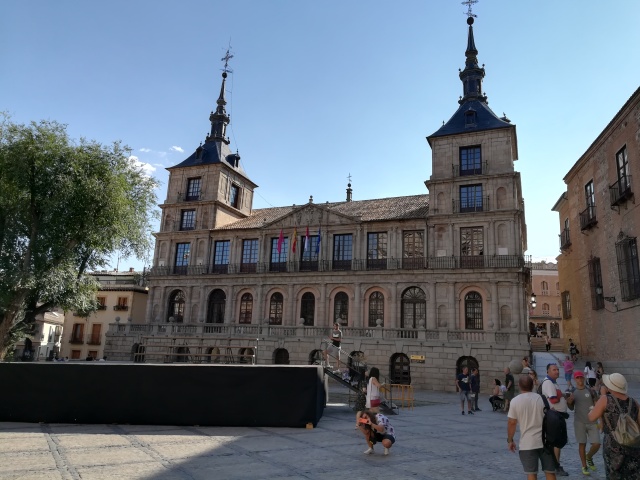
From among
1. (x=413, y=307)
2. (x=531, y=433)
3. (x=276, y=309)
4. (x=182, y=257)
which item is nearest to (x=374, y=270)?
(x=413, y=307)

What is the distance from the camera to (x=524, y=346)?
88.3ft

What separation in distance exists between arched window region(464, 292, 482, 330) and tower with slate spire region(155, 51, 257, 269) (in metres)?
20.3

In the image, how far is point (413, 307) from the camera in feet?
103

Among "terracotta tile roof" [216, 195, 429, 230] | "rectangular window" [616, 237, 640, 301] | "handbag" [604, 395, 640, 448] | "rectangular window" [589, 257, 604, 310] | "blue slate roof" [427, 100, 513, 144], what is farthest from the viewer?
"terracotta tile roof" [216, 195, 429, 230]

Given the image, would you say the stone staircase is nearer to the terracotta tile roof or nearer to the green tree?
the terracotta tile roof

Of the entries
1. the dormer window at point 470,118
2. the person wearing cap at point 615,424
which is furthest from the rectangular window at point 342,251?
the person wearing cap at point 615,424

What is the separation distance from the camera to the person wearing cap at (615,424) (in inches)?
228

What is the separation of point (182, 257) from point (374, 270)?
16.6m

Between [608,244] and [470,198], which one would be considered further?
[470,198]

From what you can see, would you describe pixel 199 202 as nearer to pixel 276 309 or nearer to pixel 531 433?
pixel 276 309

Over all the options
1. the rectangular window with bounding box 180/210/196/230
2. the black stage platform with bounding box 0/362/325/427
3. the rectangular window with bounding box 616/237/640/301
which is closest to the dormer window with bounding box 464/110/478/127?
the rectangular window with bounding box 616/237/640/301

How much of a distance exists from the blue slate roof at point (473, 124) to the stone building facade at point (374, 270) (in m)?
0.11

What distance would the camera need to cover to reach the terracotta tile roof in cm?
3394

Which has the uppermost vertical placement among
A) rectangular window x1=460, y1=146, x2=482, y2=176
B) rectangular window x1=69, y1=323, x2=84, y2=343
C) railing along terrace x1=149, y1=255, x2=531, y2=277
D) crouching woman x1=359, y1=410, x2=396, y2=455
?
rectangular window x1=460, y1=146, x2=482, y2=176
